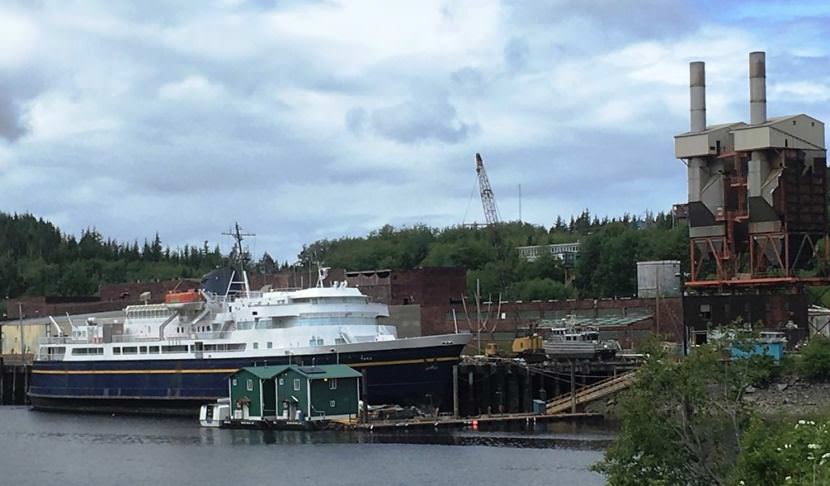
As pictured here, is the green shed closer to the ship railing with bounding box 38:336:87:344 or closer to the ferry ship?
the ferry ship

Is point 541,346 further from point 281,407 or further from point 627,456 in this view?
point 627,456

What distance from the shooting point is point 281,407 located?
70000 mm

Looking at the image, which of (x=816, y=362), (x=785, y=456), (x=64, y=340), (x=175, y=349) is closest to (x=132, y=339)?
(x=175, y=349)

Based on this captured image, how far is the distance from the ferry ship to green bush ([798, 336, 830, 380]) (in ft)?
59.8

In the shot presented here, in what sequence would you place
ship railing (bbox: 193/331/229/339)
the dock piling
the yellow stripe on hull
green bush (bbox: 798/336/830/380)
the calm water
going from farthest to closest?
ship railing (bbox: 193/331/229/339) → the yellow stripe on hull → the dock piling → green bush (bbox: 798/336/830/380) → the calm water

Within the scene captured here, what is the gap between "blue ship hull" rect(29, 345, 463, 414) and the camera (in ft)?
249

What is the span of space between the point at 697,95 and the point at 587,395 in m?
26.8

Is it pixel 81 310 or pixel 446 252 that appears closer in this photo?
pixel 81 310

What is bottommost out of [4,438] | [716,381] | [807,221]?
[4,438]

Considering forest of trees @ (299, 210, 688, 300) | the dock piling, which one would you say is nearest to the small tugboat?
the dock piling

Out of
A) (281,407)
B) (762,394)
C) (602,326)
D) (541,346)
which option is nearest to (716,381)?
(762,394)

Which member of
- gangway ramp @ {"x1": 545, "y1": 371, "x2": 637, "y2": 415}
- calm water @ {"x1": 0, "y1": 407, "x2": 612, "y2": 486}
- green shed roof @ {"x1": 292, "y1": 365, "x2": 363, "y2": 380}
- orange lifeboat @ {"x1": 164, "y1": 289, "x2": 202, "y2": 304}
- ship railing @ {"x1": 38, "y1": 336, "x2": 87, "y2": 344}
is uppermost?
orange lifeboat @ {"x1": 164, "y1": 289, "x2": 202, "y2": 304}

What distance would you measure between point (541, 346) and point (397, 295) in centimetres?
2361

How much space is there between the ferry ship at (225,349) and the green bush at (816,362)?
18.2m
